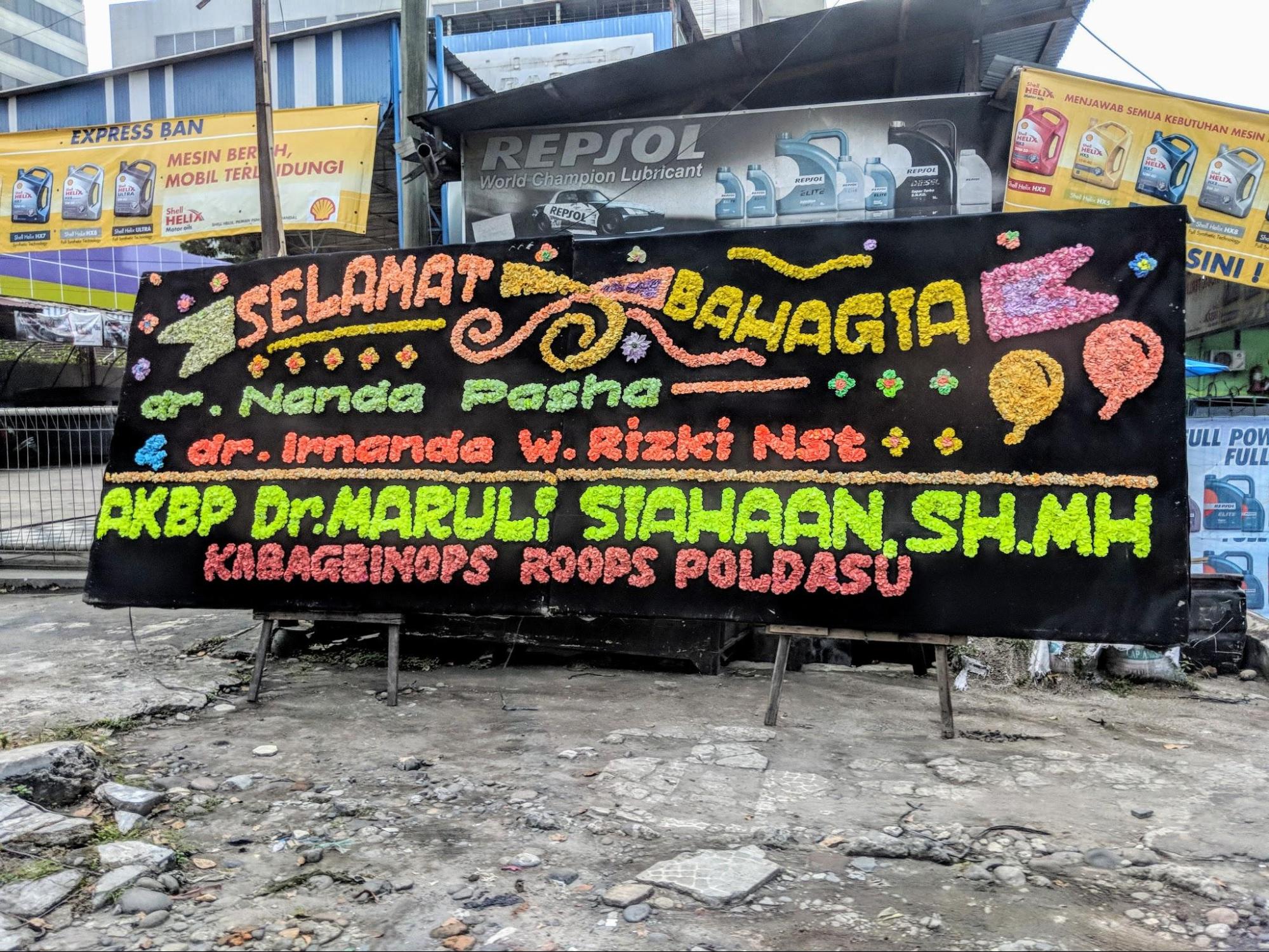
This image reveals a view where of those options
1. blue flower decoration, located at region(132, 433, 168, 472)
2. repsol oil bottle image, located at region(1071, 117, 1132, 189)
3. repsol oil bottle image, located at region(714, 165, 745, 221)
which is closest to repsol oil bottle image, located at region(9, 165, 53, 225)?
blue flower decoration, located at region(132, 433, 168, 472)

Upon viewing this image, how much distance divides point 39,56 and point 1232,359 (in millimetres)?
52435

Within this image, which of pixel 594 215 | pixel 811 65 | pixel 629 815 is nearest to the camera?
pixel 629 815

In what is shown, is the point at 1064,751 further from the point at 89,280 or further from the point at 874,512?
the point at 89,280

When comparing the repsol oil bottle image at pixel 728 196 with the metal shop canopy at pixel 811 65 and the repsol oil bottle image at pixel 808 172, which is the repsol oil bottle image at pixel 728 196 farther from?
the metal shop canopy at pixel 811 65

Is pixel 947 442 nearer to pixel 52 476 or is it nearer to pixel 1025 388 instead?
pixel 1025 388

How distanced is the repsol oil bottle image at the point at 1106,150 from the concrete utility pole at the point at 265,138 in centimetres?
657

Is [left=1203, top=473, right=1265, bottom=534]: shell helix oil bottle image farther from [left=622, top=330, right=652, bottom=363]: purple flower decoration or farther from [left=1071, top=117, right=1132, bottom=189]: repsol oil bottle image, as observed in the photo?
[left=622, top=330, right=652, bottom=363]: purple flower decoration

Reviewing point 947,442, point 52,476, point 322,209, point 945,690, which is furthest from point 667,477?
point 52,476

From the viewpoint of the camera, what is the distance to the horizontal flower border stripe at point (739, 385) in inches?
180

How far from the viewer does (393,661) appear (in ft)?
16.9

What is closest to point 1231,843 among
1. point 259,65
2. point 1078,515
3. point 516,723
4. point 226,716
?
point 1078,515

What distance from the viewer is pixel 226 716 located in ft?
16.6

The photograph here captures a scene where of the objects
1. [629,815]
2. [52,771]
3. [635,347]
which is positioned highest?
[635,347]

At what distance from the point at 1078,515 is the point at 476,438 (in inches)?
113
